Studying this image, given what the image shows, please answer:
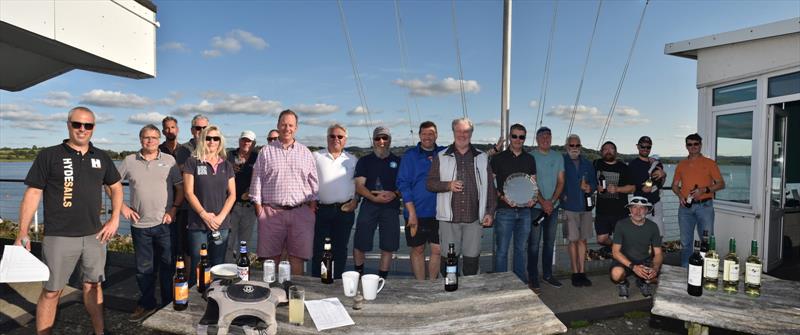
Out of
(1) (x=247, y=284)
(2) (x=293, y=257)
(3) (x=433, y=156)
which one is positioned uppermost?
(3) (x=433, y=156)

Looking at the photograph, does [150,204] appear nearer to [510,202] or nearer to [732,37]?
[510,202]

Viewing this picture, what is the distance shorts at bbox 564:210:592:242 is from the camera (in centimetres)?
502

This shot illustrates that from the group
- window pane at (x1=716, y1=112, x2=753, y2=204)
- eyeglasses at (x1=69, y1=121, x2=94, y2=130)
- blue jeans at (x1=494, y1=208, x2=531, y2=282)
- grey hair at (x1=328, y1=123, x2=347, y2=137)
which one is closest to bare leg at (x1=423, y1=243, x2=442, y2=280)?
blue jeans at (x1=494, y1=208, x2=531, y2=282)

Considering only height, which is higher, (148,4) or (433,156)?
(148,4)

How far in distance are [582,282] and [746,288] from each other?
1.97 meters

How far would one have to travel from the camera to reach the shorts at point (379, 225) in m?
4.42

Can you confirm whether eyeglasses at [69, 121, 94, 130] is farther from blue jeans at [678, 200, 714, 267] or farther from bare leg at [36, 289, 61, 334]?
blue jeans at [678, 200, 714, 267]

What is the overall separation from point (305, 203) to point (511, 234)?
2.07 meters

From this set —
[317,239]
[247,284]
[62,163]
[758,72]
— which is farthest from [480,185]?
[758,72]

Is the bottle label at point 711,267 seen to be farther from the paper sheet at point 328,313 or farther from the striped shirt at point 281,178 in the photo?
the striped shirt at point 281,178

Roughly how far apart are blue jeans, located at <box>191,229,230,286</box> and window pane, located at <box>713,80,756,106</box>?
22.3 feet

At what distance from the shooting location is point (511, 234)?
4.59 meters

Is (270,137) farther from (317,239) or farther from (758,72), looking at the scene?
(758,72)

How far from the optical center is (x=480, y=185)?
414 cm
